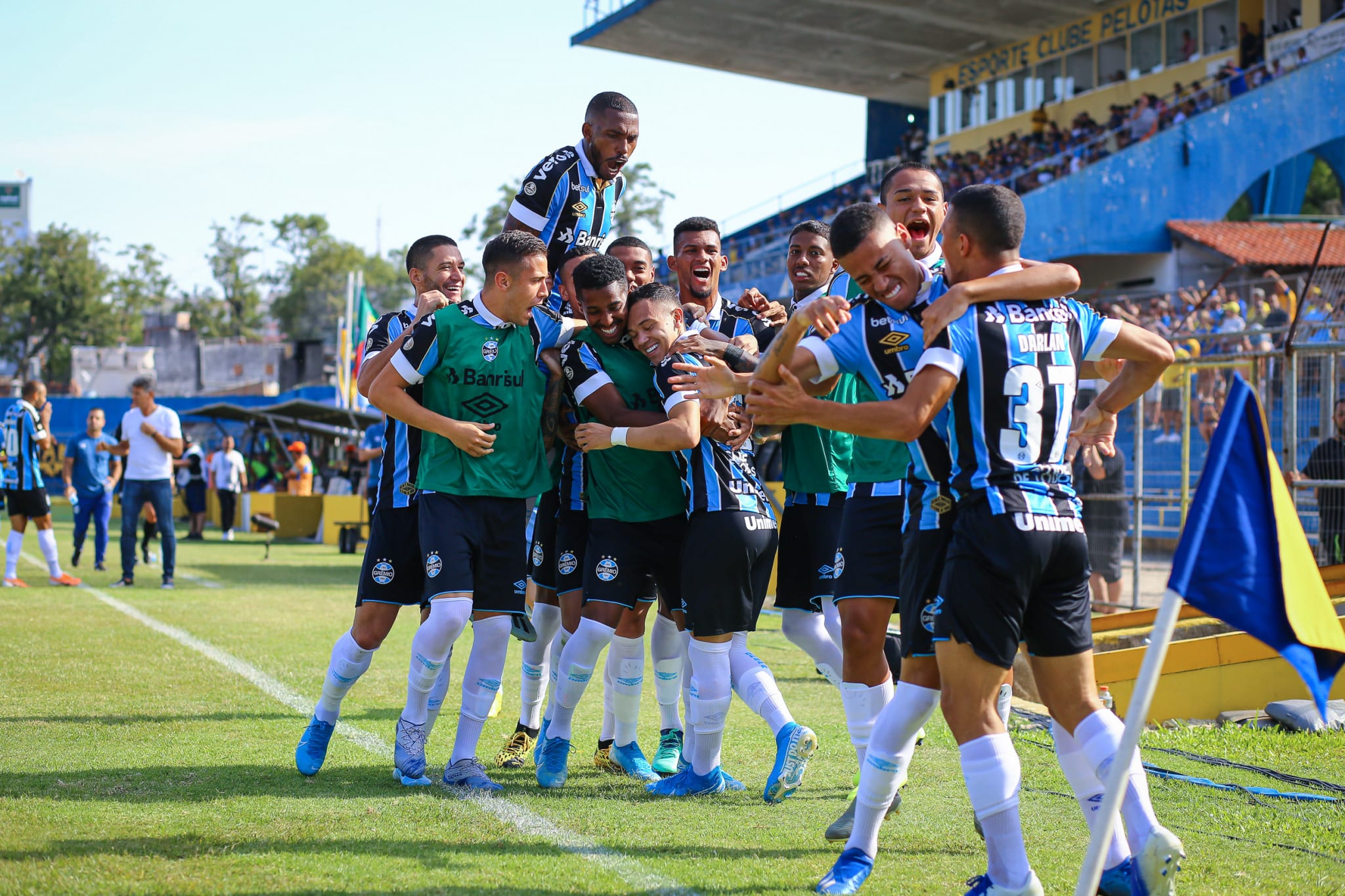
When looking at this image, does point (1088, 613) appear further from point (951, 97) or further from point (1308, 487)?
point (951, 97)

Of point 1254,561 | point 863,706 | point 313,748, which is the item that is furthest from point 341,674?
point 1254,561

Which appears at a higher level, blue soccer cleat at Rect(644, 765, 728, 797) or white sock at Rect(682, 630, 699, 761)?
white sock at Rect(682, 630, 699, 761)

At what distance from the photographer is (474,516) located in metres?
5.36

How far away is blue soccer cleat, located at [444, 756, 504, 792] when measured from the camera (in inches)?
209

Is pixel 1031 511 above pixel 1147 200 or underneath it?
underneath

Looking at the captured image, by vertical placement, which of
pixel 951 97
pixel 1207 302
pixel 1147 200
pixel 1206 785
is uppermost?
pixel 951 97

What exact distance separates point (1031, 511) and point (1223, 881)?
1.59 meters

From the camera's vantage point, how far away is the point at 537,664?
634cm

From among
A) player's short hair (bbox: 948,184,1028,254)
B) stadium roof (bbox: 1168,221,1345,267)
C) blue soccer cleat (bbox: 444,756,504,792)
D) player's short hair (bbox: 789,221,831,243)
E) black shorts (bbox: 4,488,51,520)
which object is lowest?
blue soccer cleat (bbox: 444,756,504,792)

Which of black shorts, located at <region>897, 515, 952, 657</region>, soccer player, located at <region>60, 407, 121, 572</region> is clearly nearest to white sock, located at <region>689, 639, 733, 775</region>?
black shorts, located at <region>897, 515, 952, 657</region>

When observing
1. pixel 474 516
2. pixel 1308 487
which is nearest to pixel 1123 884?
pixel 474 516

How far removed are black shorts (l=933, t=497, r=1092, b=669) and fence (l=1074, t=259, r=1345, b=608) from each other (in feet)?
22.9

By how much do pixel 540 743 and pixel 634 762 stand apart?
1.47 feet

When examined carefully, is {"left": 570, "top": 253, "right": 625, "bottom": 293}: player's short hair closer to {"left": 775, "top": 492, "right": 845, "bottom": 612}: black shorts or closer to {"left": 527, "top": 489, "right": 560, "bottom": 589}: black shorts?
{"left": 527, "top": 489, "right": 560, "bottom": 589}: black shorts
